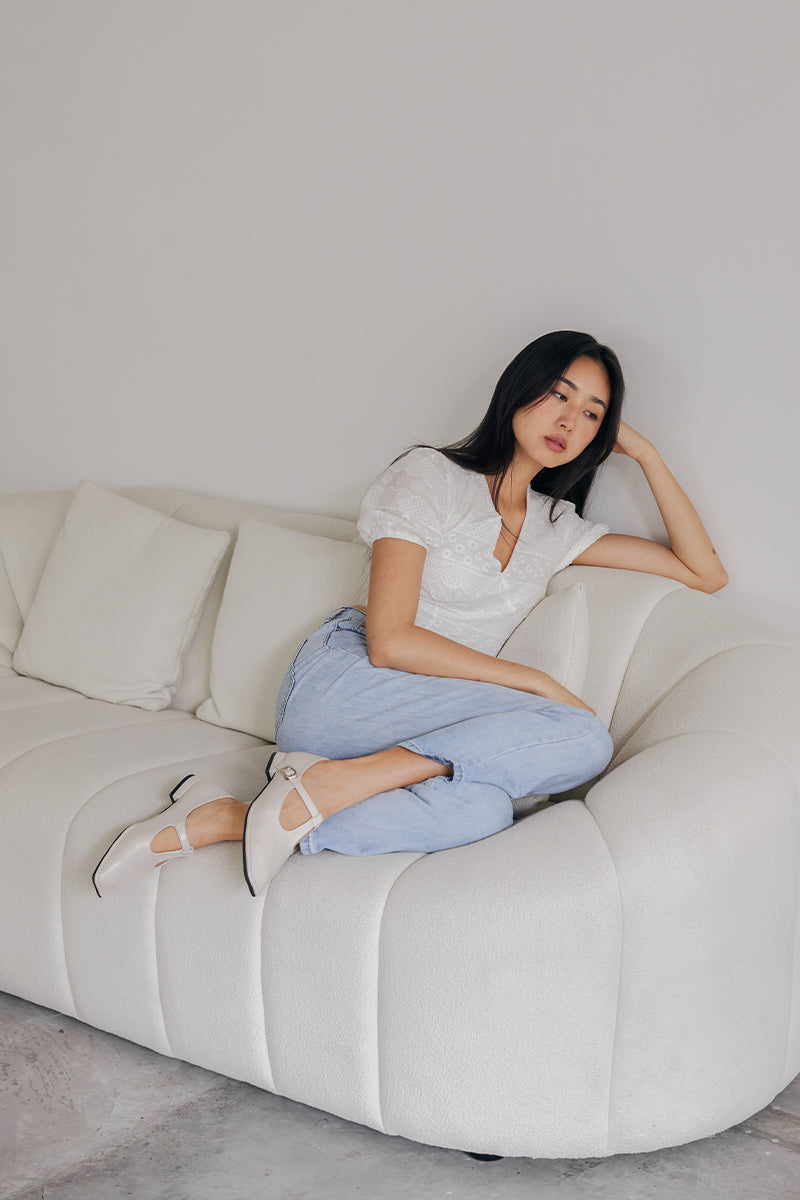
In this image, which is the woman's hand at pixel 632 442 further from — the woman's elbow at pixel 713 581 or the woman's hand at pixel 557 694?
the woman's hand at pixel 557 694

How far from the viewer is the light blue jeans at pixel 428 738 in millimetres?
1791

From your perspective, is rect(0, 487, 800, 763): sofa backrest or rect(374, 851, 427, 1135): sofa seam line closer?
rect(374, 851, 427, 1135): sofa seam line

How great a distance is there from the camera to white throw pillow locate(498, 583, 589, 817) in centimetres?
216

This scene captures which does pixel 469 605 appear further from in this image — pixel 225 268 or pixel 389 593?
pixel 225 268

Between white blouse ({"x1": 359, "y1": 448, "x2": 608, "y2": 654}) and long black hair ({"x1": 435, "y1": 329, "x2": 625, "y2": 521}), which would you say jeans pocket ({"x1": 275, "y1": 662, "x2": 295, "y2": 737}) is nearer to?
white blouse ({"x1": 359, "y1": 448, "x2": 608, "y2": 654})

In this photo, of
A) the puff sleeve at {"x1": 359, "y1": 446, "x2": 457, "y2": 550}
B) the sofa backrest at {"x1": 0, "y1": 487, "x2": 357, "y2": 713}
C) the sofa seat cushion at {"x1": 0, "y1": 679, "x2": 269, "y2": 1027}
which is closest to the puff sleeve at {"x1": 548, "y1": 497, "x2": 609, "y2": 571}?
the puff sleeve at {"x1": 359, "y1": 446, "x2": 457, "y2": 550}

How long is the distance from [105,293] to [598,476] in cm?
167

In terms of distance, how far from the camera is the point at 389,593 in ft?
6.89

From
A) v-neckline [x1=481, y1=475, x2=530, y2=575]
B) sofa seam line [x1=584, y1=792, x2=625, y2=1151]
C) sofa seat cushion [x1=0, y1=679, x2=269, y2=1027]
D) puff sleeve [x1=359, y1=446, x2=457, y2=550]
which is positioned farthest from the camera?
v-neckline [x1=481, y1=475, x2=530, y2=575]

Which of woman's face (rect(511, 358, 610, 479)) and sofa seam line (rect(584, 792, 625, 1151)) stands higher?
woman's face (rect(511, 358, 610, 479))

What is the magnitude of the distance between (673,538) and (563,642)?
0.35m

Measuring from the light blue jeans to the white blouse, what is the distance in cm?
19

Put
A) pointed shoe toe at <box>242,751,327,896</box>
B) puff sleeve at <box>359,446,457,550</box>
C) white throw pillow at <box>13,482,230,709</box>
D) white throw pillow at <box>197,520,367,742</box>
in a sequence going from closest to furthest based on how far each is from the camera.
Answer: pointed shoe toe at <box>242,751,327,896</box>
puff sleeve at <box>359,446,457,550</box>
white throw pillow at <box>197,520,367,742</box>
white throw pillow at <box>13,482,230,709</box>

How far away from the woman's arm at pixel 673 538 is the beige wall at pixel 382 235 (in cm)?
7
